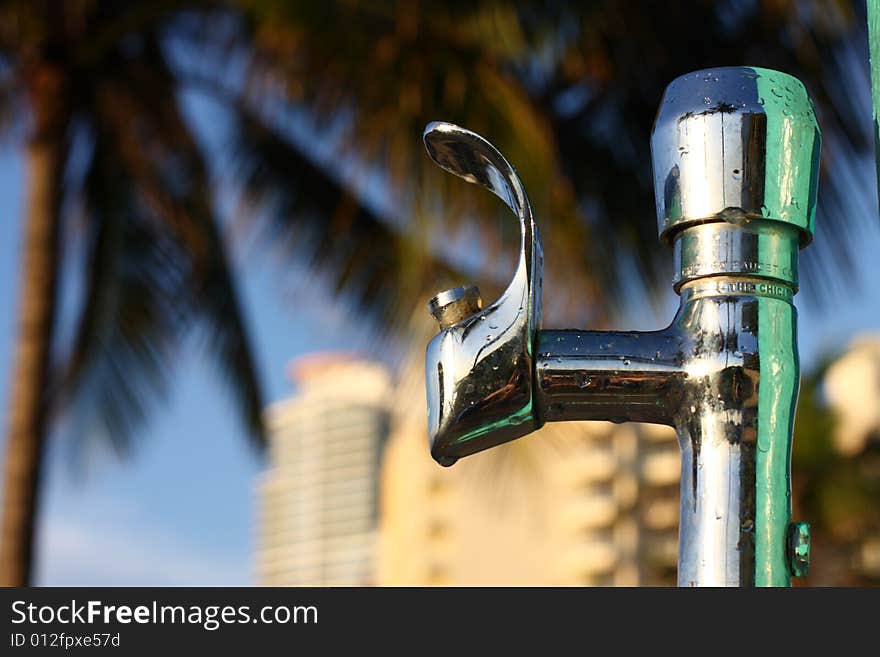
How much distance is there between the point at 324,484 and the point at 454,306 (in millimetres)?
70541

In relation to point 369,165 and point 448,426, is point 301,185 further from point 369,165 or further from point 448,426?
point 448,426

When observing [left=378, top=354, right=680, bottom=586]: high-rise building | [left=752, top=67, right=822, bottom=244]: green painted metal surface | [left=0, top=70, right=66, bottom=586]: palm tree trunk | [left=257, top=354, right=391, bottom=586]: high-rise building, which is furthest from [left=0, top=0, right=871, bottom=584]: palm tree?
[left=257, top=354, right=391, bottom=586]: high-rise building

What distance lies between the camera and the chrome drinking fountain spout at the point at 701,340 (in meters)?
0.50

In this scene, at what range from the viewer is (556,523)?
2073 cm

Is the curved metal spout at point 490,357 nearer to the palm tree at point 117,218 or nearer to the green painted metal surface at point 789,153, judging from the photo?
the green painted metal surface at point 789,153

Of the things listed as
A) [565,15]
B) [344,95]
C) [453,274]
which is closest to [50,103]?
[344,95]

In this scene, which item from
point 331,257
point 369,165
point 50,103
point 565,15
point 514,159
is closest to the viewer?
point 514,159

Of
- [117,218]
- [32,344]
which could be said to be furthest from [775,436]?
[117,218]

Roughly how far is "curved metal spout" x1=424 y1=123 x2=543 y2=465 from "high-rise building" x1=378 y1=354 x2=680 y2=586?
13.4 m

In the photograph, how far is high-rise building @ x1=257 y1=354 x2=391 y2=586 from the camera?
5394 cm

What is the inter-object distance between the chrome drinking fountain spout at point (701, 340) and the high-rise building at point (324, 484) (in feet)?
146

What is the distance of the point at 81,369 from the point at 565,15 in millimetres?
2746

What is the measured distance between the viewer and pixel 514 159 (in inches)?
122

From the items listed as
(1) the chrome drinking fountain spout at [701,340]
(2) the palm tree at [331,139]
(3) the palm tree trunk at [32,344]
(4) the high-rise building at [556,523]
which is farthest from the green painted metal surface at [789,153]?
(4) the high-rise building at [556,523]
